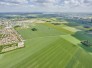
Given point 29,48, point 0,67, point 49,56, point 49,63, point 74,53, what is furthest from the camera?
point 29,48

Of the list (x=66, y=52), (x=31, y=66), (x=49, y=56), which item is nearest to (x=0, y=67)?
(x=31, y=66)

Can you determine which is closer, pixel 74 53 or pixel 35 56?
pixel 35 56

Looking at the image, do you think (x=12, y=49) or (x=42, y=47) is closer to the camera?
(x=12, y=49)

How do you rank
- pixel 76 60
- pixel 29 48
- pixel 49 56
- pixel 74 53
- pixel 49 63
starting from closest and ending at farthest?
pixel 49 63, pixel 76 60, pixel 49 56, pixel 74 53, pixel 29 48

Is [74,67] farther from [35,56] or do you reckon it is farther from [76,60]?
[35,56]

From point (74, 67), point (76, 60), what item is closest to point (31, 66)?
point (74, 67)

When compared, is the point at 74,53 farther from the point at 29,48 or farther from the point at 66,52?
the point at 29,48

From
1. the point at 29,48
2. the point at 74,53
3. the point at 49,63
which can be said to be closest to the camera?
the point at 49,63

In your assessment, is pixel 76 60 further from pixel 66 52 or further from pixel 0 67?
pixel 0 67

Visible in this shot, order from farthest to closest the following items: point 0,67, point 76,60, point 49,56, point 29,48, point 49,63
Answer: point 29,48 < point 49,56 < point 76,60 < point 49,63 < point 0,67
